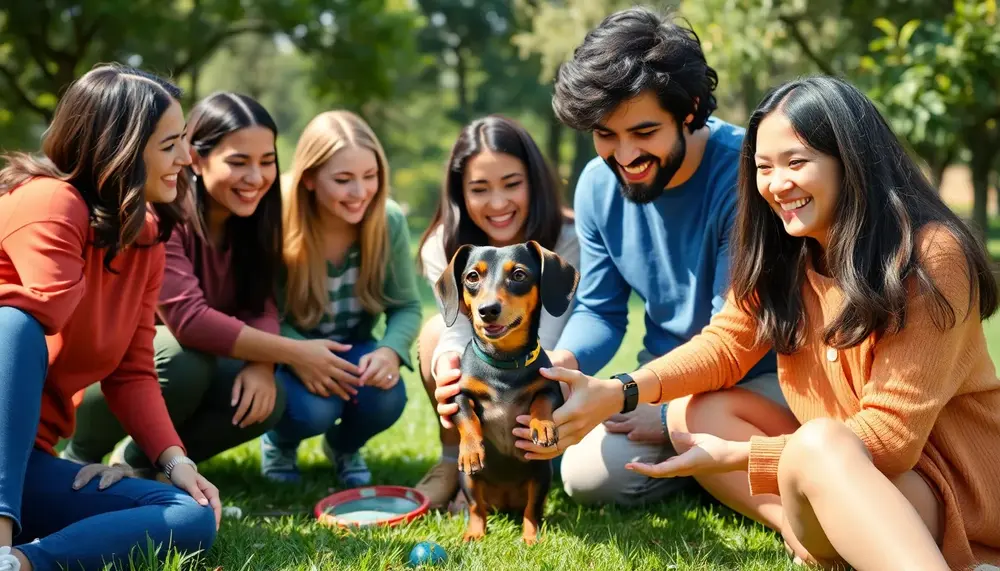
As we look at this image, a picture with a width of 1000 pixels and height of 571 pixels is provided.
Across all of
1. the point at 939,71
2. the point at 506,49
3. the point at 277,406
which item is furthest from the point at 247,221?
the point at 506,49

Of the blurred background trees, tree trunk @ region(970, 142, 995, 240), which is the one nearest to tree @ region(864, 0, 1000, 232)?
the blurred background trees

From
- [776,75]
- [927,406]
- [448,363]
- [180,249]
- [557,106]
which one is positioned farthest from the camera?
[776,75]

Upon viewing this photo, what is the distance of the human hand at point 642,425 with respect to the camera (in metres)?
4.05

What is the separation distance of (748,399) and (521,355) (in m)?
1.02

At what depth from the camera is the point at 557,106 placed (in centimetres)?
382

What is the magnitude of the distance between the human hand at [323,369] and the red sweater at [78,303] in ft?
2.38

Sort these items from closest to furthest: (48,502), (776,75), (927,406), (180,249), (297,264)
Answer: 1. (927,406)
2. (48,502)
3. (180,249)
4. (297,264)
5. (776,75)

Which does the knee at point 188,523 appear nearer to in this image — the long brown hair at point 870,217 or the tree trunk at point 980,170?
the long brown hair at point 870,217

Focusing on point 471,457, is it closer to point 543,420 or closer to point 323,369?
point 543,420

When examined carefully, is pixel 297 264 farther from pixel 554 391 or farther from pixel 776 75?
pixel 776 75

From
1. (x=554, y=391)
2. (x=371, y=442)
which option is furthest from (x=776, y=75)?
(x=554, y=391)

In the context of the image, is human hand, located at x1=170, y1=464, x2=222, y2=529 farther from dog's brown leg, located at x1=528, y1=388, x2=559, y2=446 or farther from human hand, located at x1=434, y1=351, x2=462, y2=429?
dog's brown leg, located at x1=528, y1=388, x2=559, y2=446

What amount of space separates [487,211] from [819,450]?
1991 millimetres

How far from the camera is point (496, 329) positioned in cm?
302
